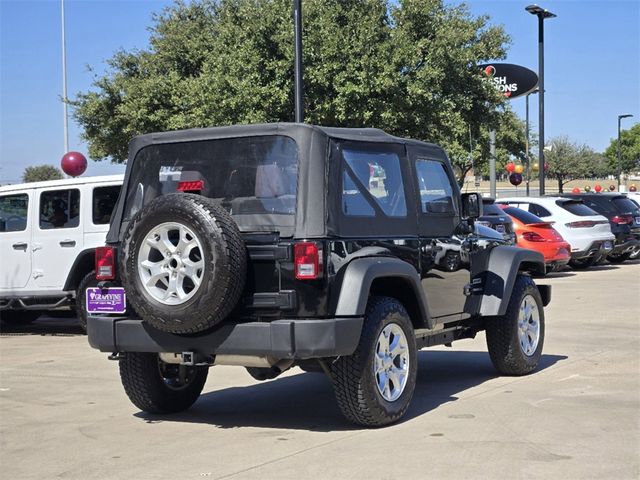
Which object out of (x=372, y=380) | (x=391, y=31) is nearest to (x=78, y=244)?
(x=372, y=380)

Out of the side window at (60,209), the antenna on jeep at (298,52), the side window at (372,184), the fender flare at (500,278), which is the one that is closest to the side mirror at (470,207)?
the fender flare at (500,278)

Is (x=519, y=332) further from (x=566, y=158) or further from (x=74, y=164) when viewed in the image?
(x=566, y=158)

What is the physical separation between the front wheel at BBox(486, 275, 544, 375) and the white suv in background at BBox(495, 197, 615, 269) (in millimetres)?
12977

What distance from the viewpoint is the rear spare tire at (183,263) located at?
6113 mm

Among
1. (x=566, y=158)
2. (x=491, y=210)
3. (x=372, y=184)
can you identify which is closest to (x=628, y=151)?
(x=566, y=158)

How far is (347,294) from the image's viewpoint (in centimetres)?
632

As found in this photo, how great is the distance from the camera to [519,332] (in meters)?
8.75

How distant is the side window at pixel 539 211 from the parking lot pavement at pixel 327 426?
1211 cm

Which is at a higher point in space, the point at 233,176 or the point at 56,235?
the point at 233,176

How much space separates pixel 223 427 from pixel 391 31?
677 inches

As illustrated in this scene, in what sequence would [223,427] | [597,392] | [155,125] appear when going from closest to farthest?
1. [223,427]
2. [597,392]
3. [155,125]

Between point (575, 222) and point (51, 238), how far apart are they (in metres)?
13.1

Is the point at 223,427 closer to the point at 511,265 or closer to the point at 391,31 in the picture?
the point at 511,265

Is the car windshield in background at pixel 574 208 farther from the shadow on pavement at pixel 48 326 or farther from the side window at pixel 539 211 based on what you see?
the shadow on pavement at pixel 48 326
